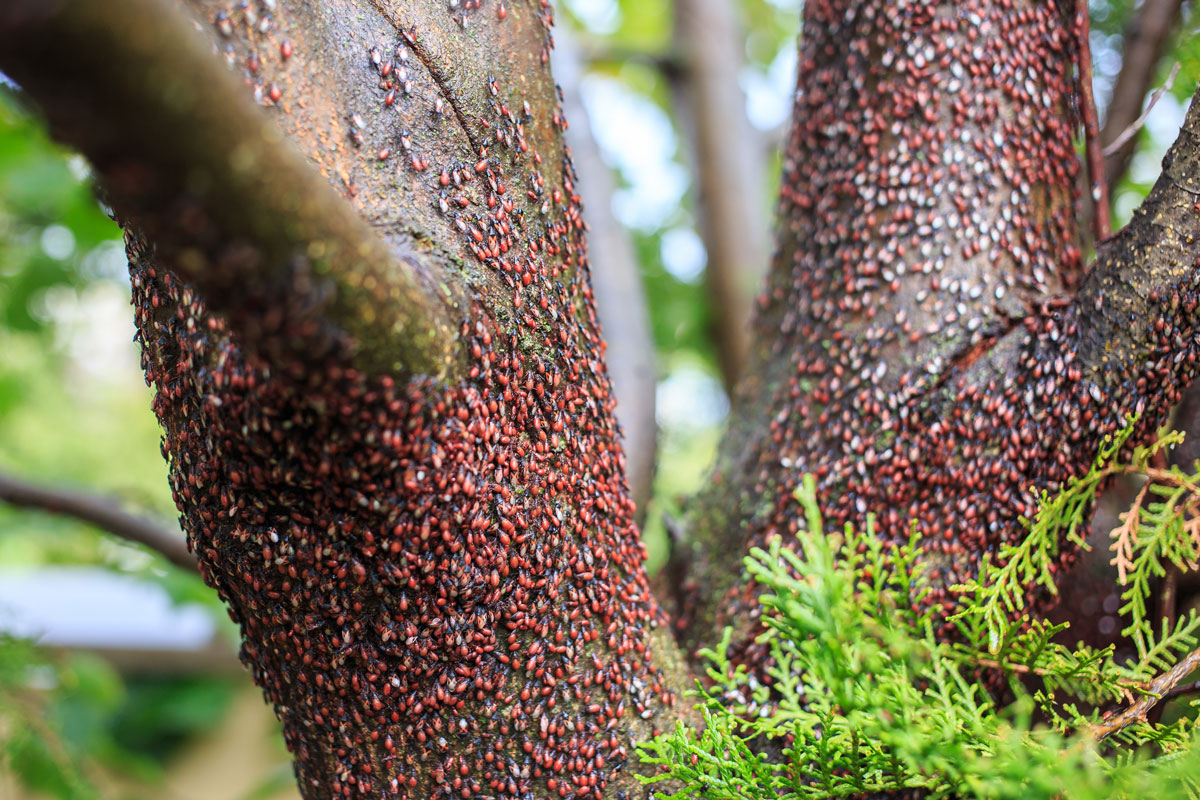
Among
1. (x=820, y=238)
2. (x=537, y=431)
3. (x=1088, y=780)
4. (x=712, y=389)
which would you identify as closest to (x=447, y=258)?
(x=537, y=431)

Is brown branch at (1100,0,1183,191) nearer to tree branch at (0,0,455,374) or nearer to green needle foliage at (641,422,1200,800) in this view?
green needle foliage at (641,422,1200,800)

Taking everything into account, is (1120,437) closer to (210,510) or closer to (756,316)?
(756,316)

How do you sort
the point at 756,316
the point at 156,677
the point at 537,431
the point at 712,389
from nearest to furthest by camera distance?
the point at 537,431 < the point at 756,316 < the point at 712,389 < the point at 156,677

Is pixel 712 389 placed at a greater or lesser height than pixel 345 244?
greater

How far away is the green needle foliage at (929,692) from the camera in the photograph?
3.40 ft

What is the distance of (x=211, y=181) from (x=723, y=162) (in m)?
3.93

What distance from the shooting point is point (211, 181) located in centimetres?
79

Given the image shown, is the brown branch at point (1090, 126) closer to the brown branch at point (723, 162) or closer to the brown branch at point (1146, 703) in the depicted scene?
the brown branch at point (1146, 703)

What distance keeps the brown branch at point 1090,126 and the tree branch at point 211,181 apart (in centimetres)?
141

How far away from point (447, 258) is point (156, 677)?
25.5ft

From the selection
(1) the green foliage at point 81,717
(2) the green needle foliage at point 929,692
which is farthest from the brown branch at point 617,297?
(1) the green foliage at point 81,717

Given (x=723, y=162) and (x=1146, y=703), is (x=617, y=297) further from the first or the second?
(x=1146, y=703)

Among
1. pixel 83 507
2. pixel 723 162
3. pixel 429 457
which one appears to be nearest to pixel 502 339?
pixel 429 457

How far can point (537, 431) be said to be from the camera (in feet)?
4.39
